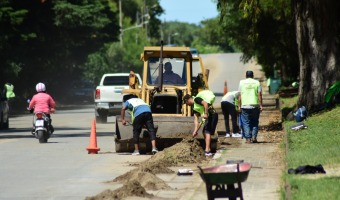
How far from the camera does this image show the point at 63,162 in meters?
21.5

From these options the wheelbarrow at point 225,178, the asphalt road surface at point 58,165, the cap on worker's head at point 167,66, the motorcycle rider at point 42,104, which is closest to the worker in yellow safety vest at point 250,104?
the cap on worker's head at point 167,66

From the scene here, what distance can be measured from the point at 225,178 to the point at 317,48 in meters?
21.2

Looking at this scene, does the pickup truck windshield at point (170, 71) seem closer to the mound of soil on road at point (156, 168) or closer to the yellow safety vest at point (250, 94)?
the yellow safety vest at point (250, 94)

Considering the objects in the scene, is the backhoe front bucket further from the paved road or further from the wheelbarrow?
the wheelbarrow

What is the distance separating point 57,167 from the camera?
20359mm

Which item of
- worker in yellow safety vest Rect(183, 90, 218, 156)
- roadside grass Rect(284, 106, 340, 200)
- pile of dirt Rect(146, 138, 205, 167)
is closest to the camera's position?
roadside grass Rect(284, 106, 340, 200)

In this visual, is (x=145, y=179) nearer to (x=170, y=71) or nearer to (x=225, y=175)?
(x=225, y=175)

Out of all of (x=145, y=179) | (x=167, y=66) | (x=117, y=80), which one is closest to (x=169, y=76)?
(x=167, y=66)

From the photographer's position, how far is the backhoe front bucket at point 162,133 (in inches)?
938

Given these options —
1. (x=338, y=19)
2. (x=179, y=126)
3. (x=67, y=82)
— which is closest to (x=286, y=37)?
(x=338, y=19)

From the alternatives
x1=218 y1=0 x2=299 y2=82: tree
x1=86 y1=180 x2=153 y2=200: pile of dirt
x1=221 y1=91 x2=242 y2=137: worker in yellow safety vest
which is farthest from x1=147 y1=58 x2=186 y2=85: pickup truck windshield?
x1=86 y1=180 x2=153 y2=200: pile of dirt

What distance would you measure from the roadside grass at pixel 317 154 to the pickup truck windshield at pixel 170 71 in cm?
318

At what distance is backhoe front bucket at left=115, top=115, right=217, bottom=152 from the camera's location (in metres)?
23.8

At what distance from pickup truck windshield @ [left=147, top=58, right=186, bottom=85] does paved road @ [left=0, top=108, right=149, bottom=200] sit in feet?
7.11
